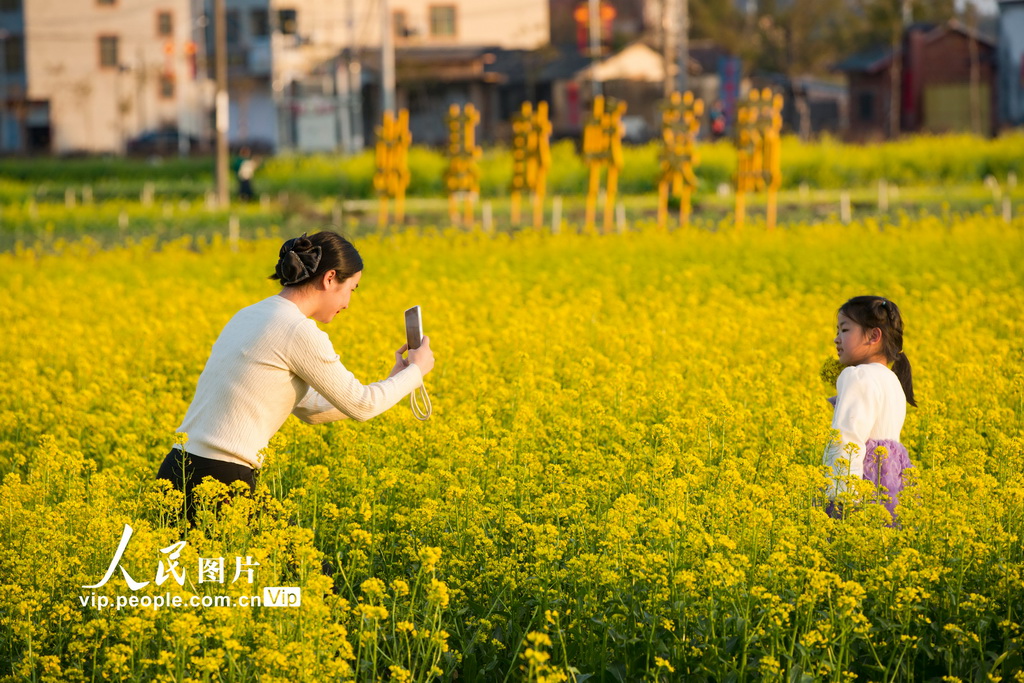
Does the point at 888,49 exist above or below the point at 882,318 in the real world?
above

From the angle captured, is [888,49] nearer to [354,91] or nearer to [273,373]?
[354,91]

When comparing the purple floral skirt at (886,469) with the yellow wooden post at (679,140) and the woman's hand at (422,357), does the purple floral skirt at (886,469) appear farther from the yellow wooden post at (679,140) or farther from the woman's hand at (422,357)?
the yellow wooden post at (679,140)

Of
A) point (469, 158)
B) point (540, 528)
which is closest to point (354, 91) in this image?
point (469, 158)

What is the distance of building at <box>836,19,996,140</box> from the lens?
44906mm

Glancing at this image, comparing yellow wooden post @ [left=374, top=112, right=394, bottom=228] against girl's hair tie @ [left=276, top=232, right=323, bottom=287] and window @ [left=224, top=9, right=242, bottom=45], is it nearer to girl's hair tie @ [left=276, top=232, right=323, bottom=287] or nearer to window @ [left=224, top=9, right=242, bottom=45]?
girl's hair tie @ [left=276, top=232, right=323, bottom=287]

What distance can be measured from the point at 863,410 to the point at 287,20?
35.1 meters

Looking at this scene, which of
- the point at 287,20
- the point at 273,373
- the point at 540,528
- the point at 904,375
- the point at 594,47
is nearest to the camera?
the point at 540,528

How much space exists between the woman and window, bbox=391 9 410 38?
47.8 meters

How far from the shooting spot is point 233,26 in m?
55.1

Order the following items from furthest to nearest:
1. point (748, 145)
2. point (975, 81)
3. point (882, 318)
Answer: point (975, 81) < point (748, 145) < point (882, 318)

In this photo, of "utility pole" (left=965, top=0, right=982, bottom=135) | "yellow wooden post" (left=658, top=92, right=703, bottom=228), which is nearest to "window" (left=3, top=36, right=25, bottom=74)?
"utility pole" (left=965, top=0, right=982, bottom=135)

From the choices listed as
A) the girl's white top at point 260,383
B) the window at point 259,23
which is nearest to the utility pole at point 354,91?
the window at point 259,23

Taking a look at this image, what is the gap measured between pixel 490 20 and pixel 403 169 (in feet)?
91.5

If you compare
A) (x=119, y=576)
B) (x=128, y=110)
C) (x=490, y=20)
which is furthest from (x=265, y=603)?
(x=128, y=110)
